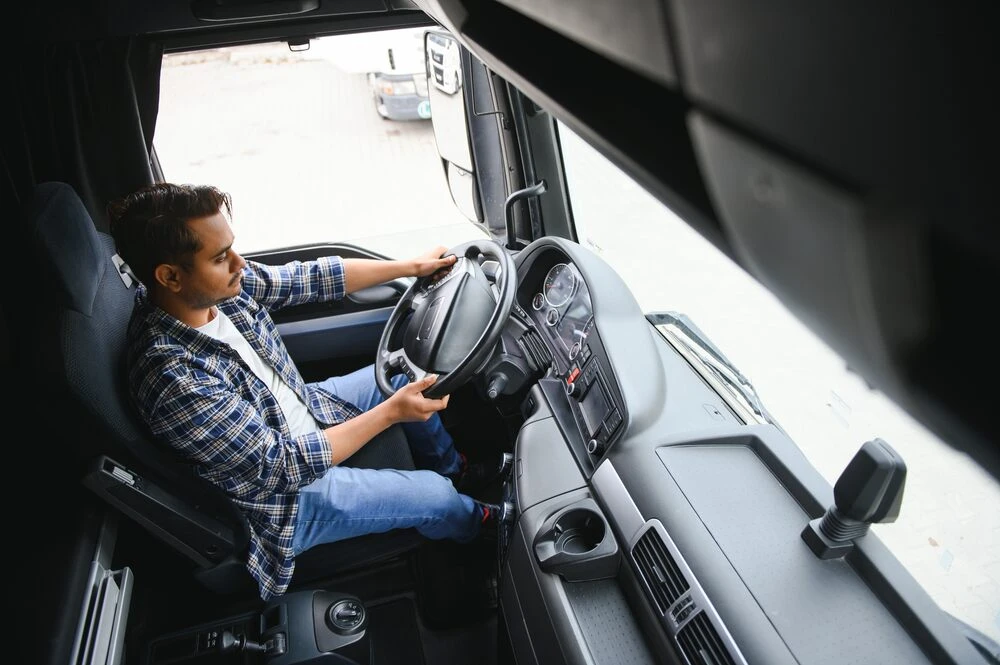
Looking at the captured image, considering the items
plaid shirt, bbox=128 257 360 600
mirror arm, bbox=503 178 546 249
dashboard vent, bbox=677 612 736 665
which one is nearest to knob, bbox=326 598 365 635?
plaid shirt, bbox=128 257 360 600

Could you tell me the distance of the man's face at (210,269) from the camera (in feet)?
4.74

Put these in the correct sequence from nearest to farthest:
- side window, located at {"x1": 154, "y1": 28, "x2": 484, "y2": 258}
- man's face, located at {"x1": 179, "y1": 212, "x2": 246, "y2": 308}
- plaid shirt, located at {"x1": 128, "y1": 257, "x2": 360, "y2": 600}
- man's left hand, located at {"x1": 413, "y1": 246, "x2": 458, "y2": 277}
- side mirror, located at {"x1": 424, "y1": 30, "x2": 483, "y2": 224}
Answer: plaid shirt, located at {"x1": 128, "y1": 257, "x2": 360, "y2": 600} → man's face, located at {"x1": 179, "y1": 212, "x2": 246, "y2": 308} → man's left hand, located at {"x1": 413, "y1": 246, "x2": 458, "y2": 277} → side mirror, located at {"x1": 424, "y1": 30, "x2": 483, "y2": 224} → side window, located at {"x1": 154, "y1": 28, "x2": 484, "y2": 258}

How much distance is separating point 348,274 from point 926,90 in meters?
1.99

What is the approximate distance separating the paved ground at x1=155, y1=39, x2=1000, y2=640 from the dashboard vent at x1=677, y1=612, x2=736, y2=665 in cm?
37

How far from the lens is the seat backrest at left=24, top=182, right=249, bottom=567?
1.22m

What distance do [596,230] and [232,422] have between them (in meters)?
1.32

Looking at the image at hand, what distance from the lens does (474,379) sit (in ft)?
6.44

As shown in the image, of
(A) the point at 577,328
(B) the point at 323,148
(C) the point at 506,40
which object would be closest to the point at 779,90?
(C) the point at 506,40

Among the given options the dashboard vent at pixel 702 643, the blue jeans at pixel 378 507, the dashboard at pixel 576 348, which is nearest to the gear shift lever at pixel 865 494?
the dashboard vent at pixel 702 643

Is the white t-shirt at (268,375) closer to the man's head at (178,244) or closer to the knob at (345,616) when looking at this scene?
the man's head at (178,244)

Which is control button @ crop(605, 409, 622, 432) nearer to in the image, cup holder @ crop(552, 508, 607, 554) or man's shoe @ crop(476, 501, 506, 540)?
cup holder @ crop(552, 508, 607, 554)

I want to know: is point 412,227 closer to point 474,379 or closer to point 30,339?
point 474,379

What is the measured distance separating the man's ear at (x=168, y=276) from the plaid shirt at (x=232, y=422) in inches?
2.6

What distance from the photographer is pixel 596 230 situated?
2090 millimetres
